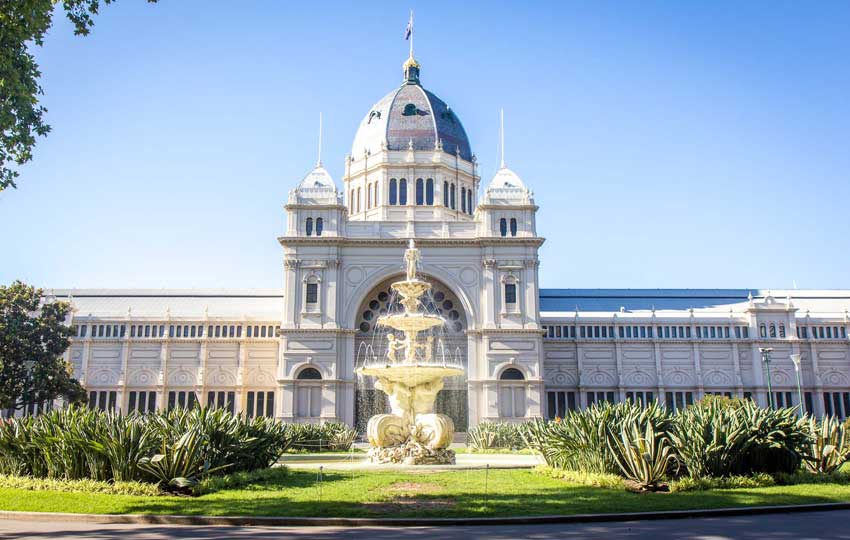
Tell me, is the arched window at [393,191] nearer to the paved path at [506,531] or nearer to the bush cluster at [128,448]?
the bush cluster at [128,448]

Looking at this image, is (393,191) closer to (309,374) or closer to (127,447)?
(309,374)

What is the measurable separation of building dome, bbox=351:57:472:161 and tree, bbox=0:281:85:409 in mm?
29415

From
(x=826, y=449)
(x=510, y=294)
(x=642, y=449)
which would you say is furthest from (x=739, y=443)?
(x=510, y=294)

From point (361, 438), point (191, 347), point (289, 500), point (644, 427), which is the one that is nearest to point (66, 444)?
point (289, 500)

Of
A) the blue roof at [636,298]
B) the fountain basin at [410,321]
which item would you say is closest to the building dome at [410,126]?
the blue roof at [636,298]

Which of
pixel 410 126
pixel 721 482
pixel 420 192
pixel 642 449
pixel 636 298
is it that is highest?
pixel 410 126

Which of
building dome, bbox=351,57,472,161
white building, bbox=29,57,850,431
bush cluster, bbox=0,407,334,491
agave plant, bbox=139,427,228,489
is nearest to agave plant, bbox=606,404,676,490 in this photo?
bush cluster, bbox=0,407,334,491

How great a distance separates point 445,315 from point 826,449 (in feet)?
126

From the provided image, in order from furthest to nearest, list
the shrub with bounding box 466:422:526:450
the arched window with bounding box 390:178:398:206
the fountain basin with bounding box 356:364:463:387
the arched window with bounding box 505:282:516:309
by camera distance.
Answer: the arched window with bounding box 390:178:398:206 < the arched window with bounding box 505:282:516:309 < the shrub with bounding box 466:422:526:450 < the fountain basin with bounding box 356:364:463:387

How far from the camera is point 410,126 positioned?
215 feet

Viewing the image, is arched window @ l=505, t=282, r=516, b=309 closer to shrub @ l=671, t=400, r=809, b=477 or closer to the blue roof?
the blue roof

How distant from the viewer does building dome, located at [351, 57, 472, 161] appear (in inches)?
2564

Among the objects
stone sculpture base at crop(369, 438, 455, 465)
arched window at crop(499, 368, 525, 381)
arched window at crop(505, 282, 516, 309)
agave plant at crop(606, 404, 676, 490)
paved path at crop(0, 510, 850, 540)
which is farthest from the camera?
arched window at crop(505, 282, 516, 309)

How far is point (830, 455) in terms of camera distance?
21.1 m
